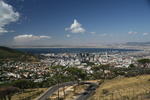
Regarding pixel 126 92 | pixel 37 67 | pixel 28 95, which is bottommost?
pixel 37 67

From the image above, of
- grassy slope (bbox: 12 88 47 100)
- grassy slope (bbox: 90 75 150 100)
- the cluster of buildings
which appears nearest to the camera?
grassy slope (bbox: 90 75 150 100)

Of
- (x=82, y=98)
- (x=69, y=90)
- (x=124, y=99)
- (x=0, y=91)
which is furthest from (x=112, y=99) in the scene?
(x=0, y=91)

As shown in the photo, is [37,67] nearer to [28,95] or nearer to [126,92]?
[28,95]

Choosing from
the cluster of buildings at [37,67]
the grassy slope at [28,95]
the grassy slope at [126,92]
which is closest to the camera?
the grassy slope at [126,92]

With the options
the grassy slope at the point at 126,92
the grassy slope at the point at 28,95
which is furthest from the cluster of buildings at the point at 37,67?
the grassy slope at the point at 126,92

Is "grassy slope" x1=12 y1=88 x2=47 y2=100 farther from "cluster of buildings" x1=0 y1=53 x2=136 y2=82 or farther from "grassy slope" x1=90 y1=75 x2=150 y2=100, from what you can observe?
"cluster of buildings" x1=0 y1=53 x2=136 y2=82

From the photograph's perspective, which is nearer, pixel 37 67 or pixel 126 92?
pixel 126 92

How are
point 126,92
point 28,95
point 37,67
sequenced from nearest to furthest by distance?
point 126,92 → point 28,95 → point 37,67

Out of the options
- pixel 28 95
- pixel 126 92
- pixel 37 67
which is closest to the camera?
pixel 126 92

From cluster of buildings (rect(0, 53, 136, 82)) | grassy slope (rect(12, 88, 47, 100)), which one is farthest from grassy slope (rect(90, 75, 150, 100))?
cluster of buildings (rect(0, 53, 136, 82))

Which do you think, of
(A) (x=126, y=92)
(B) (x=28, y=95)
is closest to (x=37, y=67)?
(B) (x=28, y=95)

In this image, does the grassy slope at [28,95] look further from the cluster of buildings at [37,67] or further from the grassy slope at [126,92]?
the cluster of buildings at [37,67]
